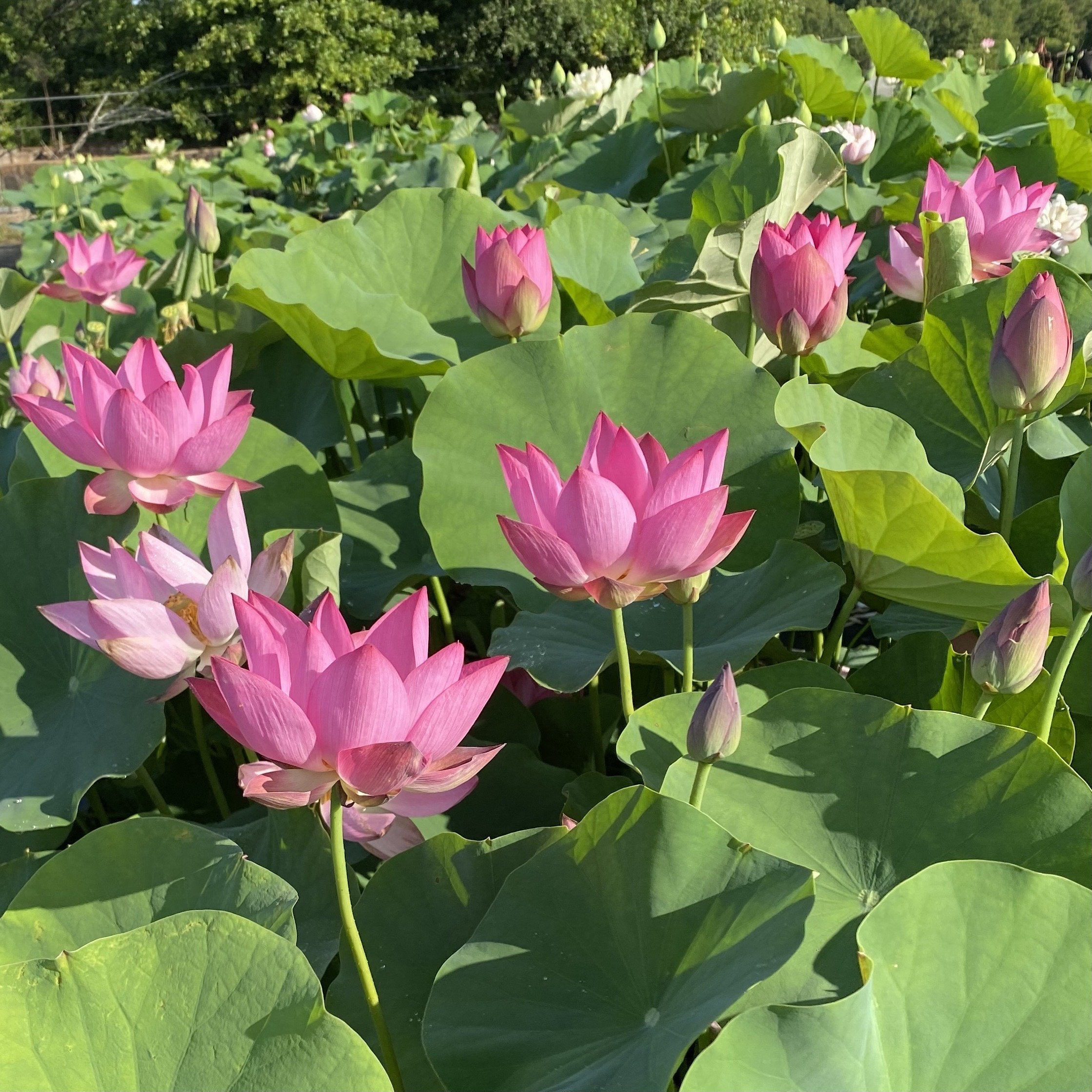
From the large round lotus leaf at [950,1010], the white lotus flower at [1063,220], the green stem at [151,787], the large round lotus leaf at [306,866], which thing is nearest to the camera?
the large round lotus leaf at [950,1010]

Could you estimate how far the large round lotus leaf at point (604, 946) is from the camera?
1.84 feet

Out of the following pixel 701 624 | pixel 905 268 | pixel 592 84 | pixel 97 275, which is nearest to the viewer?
pixel 701 624

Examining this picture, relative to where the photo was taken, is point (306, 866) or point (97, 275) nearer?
point (306, 866)

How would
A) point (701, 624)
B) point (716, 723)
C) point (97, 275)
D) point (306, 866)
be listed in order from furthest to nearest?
point (97, 275) → point (701, 624) → point (306, 866) → point (716, 723)

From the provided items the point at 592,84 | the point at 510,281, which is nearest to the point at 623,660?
the point at 510,281

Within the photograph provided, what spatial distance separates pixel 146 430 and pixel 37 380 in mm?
649

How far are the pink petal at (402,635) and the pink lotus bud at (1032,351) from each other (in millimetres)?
507

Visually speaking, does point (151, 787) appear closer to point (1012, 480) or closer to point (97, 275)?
point (1012, 480)

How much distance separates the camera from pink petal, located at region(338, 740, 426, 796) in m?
0.55

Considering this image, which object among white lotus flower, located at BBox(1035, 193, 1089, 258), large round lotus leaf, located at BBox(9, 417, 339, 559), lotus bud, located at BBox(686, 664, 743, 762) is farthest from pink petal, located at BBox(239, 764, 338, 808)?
white lotus flower, located at BBox(1035, 193, 1089, 258)

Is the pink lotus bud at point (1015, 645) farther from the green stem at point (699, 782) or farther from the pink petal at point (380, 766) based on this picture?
the pink petal at point (380, 766)

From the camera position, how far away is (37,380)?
4.57 feet

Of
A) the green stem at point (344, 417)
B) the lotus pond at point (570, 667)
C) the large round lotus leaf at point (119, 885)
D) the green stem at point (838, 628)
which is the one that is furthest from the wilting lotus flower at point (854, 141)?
the large round lotus leaf at point (119, 885)

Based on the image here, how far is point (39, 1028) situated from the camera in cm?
53
